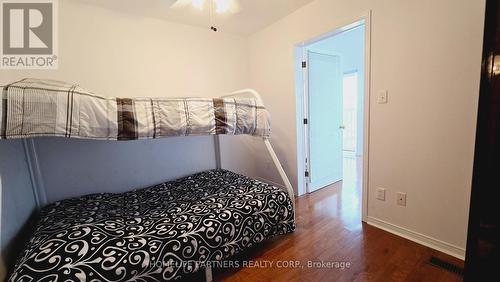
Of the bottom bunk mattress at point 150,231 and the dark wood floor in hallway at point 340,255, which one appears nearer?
the bottom bunk mattress at point 150,231

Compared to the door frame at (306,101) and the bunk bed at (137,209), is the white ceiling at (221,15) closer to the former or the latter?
the door frame at (306,101)

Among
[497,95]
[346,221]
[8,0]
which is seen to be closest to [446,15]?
[497,95]

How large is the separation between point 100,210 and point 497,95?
256 centimetres

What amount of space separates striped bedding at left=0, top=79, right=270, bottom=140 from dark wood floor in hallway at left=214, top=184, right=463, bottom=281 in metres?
1.04

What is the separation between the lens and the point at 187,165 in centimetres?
268

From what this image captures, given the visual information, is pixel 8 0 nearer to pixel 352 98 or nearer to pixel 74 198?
pixel 74 198

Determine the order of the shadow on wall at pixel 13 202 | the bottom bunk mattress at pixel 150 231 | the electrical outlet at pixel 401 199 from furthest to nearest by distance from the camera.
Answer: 1. the electrical outlet at pixel 401 199
2. the shadow on wall at pixel 13 202
3. the bottom bunk mattress at pixel 150 231

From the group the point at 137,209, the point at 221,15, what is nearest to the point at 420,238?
the point at 137,209

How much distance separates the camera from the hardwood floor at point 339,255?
1.41 metres

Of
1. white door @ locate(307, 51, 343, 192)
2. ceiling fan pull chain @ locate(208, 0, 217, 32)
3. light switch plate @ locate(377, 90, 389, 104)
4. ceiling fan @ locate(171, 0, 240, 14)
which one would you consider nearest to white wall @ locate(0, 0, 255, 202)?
ceiling fan pull chain @ locate(208, 0, 217, 32)

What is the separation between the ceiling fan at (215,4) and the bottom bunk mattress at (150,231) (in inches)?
73.1

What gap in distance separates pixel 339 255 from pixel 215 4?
2.61m

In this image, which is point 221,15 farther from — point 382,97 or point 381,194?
point 381,194

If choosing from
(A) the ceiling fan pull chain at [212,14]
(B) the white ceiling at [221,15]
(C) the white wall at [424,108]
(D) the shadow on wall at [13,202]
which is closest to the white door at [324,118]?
(B) the white ceiling at [221,15]
